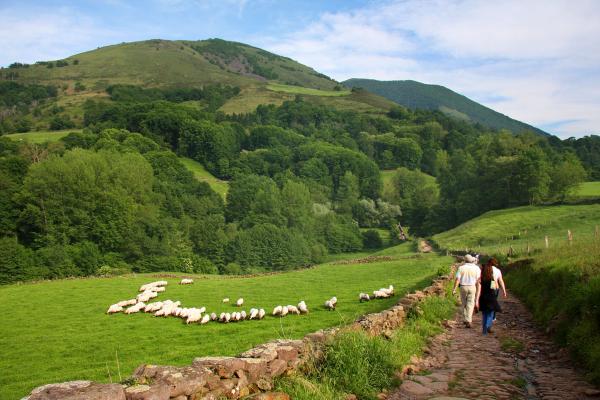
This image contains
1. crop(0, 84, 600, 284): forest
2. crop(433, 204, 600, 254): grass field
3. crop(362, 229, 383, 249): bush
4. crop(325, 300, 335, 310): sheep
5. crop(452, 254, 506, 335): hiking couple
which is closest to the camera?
crop(452, 254, 506, 335): hiking couple

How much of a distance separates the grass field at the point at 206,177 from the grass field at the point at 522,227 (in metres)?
72.3

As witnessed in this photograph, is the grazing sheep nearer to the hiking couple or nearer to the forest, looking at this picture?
the hiking couple

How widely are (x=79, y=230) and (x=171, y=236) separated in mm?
17523

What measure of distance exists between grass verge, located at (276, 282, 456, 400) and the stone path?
42cm

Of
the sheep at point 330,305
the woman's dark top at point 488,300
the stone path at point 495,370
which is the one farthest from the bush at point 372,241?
the stone path at point 495,370

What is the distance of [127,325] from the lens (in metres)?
21.5

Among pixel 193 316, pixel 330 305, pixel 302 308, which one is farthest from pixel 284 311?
pixel 193 316

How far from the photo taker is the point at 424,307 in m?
16.9

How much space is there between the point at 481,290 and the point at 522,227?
4951 centimetres

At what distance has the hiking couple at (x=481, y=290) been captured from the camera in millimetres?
14922

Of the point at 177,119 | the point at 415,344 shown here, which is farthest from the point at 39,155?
the point at 415,344

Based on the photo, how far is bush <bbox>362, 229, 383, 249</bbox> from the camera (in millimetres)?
117206

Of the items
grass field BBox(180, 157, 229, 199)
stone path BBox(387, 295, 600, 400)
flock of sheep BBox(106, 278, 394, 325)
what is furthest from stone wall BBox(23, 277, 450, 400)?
grass field BBox(180, 157, 229, 199)

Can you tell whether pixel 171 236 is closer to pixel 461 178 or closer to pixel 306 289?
pixel 306 289
